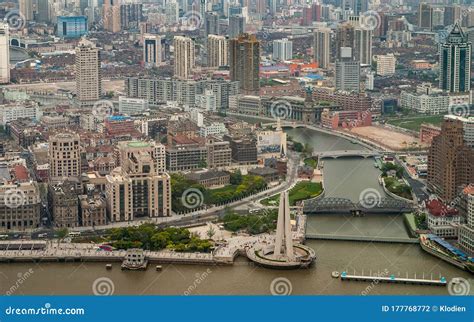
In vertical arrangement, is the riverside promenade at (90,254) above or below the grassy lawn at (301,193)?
below

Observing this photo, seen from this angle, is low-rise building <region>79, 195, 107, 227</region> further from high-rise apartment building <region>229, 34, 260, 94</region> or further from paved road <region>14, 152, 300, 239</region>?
high-rise apartment building <region>229, 34, 260, 94</region>

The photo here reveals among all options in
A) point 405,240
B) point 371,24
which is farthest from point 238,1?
point 405,240

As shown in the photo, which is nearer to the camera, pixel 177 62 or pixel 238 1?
pixel 177 62

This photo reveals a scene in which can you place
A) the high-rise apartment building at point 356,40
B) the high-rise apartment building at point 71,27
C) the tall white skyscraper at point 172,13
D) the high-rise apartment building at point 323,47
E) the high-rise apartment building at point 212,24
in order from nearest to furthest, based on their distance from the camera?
1. the high-rise apartment building at point 356,40
2. the high-rise apartment building at point 323,47
3. the high-rise apartment building at point 212,24
4. the high-rise apartment building at point 71,27
5. the tall white skyscraper at point 172,13

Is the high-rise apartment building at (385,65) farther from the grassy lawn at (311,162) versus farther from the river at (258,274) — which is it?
the river at (258,274)

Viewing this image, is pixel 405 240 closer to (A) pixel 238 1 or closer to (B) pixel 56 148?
(B) pixel 56 148

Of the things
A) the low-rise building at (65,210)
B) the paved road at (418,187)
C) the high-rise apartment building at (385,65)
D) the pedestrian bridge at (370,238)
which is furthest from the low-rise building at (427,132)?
the high-rise apartment building at (385,65)

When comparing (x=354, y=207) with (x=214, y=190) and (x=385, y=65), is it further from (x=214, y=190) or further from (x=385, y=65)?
(x=385, y=65)
